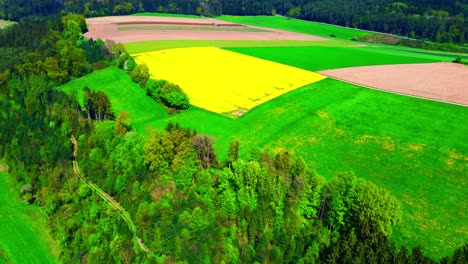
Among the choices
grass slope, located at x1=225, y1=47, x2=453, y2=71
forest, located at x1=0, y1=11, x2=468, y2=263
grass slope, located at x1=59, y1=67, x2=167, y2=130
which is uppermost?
grass slope, located at x1=225, y1=47, x2=453, y2=71

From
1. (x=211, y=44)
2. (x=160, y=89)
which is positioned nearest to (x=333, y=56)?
(x=211, y=44)

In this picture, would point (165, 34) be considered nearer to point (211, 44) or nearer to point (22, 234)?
point (211, 44)

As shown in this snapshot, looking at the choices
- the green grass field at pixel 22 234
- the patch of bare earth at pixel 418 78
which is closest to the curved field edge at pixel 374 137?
the patch of bare earth at pixel 418 78

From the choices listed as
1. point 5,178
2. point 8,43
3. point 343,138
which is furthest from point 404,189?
point 8,43

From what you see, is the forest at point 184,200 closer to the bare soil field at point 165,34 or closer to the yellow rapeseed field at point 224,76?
the yellow rapeseed field at point 224,76

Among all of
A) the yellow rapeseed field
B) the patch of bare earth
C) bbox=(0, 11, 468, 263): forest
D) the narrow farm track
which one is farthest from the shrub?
the patch of bare earth

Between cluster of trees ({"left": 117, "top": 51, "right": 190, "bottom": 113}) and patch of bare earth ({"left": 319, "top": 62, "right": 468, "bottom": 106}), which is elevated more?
patch of bare earth ({"left": 319, "top": 62, "right": 468, "bottom": 106})

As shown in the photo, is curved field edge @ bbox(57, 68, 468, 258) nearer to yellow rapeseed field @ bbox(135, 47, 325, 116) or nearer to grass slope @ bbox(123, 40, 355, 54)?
yellow rapeseed field @ bbox(135, 47, 325, 116)

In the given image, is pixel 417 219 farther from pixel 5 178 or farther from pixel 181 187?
pixel 5 178
